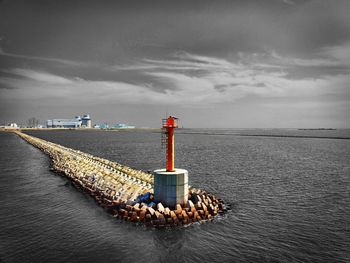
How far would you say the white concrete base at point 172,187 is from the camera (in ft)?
59.9

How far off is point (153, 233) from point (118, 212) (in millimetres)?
4012

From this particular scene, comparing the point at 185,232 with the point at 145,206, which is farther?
the point at 145,206

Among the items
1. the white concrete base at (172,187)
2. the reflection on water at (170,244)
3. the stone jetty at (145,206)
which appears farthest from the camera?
the white concrete base at (172,187)

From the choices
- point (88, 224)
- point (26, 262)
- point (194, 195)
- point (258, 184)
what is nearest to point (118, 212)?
point (88, 224)

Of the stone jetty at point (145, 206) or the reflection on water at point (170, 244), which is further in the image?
the stone jetty at point (145, 206)

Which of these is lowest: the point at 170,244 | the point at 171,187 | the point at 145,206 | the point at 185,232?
the point at 170,244

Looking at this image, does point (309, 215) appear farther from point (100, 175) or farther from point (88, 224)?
point (100, 175)

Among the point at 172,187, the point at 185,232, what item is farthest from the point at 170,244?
the point at 172,187

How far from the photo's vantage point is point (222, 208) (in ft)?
69.7

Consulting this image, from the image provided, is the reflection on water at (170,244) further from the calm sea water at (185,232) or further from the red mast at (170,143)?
the red mast at (170,143)

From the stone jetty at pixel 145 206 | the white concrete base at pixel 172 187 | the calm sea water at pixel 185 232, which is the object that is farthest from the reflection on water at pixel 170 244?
the white concrete base at pixel 172 187

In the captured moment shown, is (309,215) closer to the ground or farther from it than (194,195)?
closer to the ground

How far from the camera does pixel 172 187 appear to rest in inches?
722

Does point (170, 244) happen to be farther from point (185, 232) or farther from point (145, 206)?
point (145, 206)
